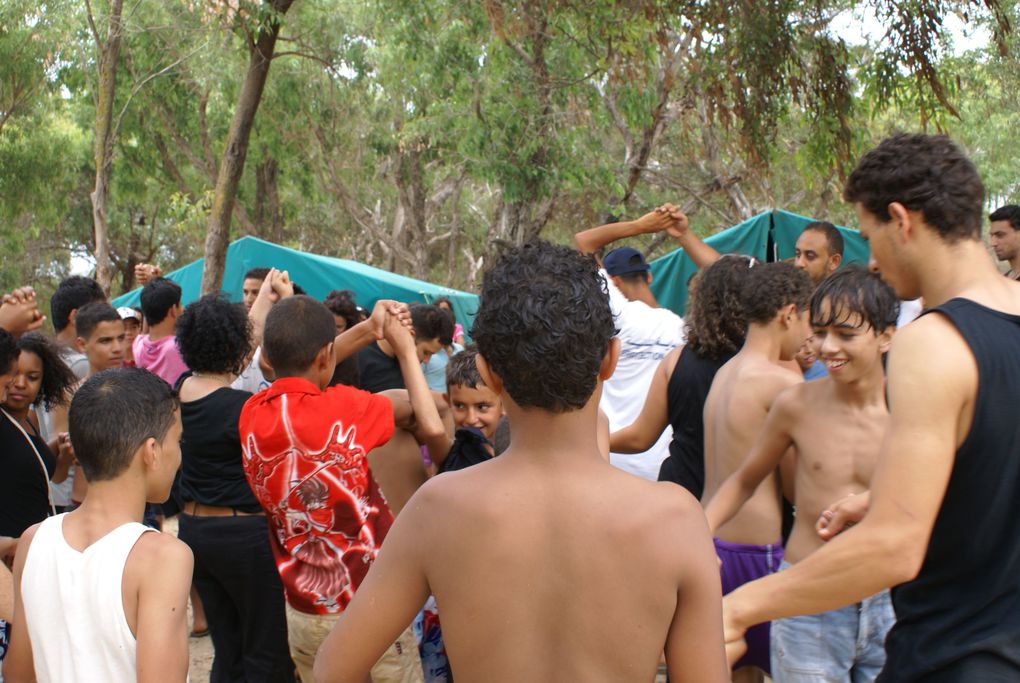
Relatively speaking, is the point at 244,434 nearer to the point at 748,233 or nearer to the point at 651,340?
the point at 651,340

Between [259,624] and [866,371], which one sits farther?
[259,624]

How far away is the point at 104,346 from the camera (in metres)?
5.61

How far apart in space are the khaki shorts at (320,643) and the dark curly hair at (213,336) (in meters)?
1.14

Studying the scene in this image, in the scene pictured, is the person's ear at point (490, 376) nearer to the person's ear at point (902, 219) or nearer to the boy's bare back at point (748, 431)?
the person's ear at point (902, 219)

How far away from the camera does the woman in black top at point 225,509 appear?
14.1 feet

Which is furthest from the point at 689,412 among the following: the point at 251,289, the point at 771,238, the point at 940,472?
the point at 771,238

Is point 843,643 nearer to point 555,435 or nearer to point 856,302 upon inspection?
point 856,302

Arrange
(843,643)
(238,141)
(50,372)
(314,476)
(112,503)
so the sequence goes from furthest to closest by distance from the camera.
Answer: (238,141) → (50,372) → (314,476) → (843,643) → (112,503)

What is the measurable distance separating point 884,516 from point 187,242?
103ft

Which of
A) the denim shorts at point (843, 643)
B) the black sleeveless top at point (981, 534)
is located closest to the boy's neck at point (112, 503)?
the black sleeveless top at point (981, 534)

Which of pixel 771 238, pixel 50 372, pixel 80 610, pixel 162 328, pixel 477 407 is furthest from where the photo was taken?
pixel 771 238

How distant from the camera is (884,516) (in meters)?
2.05

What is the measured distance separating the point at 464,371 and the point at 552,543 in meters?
2.64

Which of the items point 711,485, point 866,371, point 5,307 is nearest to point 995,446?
point 866,371
